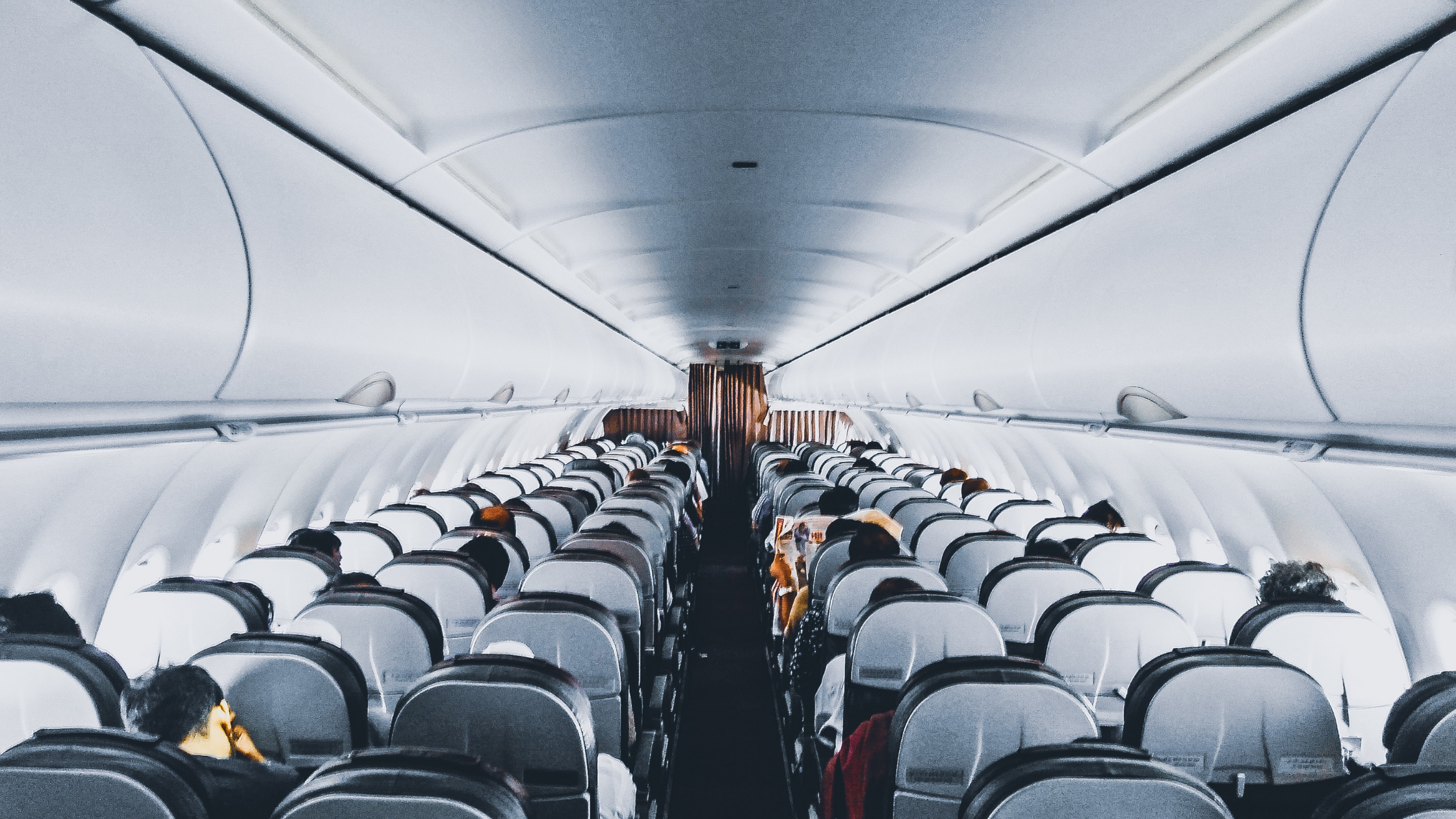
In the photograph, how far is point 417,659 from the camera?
4.01 metres

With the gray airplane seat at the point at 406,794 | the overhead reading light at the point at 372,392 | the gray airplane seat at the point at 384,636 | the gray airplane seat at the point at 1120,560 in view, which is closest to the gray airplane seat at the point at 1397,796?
the gray airplane seat at the point at 406,794

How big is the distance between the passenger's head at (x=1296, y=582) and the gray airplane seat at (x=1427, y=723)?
185 cm

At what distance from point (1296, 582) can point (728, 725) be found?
15.5ft

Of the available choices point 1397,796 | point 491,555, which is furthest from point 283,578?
point 1397,796

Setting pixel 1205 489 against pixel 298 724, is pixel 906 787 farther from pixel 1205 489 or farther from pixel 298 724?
pixel 1205 489

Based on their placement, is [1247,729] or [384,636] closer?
[1247,729]

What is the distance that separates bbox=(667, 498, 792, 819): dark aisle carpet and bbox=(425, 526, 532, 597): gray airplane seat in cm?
194

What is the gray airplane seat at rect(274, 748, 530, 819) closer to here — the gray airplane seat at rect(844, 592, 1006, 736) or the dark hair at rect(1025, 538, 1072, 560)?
the gray airplane seat at rect(844, 592, 1006, 736)

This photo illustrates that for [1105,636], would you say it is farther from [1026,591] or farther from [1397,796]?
[1397,796]

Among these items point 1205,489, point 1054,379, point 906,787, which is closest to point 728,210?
point 1054,379

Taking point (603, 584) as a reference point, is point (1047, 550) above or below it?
above

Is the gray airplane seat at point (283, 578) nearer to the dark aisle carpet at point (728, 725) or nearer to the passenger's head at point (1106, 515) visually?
the dark aisle carpet at point (728, 725)

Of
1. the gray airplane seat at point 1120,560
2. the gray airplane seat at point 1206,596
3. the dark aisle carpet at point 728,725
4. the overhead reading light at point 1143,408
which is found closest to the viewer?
the overhead reading light at point 1143,408

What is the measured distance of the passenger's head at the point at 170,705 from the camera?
2.78 m
